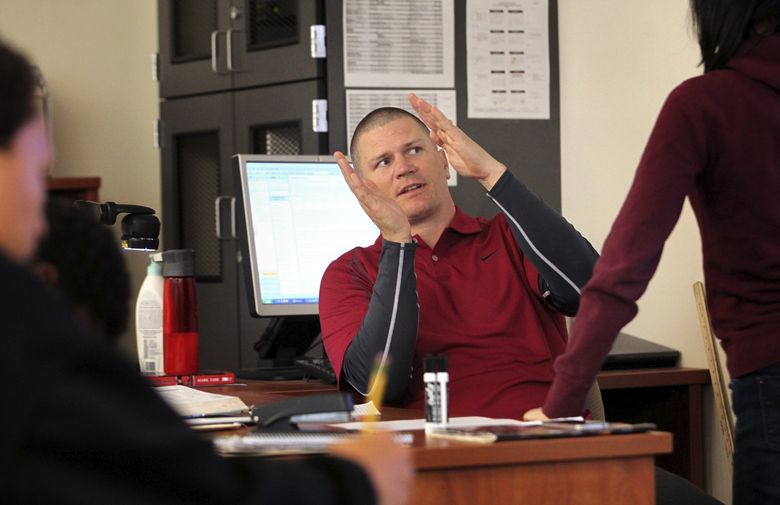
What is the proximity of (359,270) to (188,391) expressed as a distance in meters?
0.51

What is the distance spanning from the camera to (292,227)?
9.24 feet

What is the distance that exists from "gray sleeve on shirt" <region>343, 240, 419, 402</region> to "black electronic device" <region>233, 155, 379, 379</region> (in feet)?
1.94

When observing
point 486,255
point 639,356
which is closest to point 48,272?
point 486,255

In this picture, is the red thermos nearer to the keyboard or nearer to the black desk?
the keyboard

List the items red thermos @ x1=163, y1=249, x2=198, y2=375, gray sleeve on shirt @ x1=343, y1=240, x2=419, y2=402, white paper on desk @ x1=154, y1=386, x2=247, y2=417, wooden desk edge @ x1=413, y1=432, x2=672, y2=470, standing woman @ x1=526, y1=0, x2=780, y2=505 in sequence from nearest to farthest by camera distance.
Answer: wooden desk edge @ x1=413, y1=432, x2=672, y2=470, standing woman @ x1=526, y1=0, x2=780, y2=505, white paper on desk @ x1=154, y1=386, x2=247, y2=417, gray sleeve on shirt @ x1=343, y1=240, x2=419, y2=402, red thermos @ x1=163, y1=249, x2=198, y2=375

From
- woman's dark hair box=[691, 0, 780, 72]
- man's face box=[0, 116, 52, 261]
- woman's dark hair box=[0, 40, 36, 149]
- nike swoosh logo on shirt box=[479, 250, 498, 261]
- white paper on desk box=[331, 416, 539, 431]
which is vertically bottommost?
white paper on desk box=[331, 416, 539, 431]

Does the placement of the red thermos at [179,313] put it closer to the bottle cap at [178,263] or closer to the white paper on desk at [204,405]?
the bottle cap at [178,263]

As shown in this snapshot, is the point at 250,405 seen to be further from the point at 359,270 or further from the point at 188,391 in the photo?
the point at 359,270

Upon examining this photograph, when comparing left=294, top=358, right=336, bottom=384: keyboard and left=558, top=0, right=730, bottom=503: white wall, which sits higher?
left=558, top=0, right=730, bottom=503: white wall

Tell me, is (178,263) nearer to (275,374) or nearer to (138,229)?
(138,229)

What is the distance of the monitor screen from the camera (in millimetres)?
2766

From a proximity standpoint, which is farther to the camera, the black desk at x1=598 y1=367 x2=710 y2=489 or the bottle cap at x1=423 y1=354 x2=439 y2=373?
the black desk at x1=598 y1=367 x2=710 y2=489

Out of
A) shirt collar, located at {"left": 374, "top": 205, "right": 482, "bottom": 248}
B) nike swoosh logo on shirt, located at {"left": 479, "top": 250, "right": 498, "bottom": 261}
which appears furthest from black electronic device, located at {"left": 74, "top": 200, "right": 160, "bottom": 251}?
nike swoosh logo on shirt, located at {"left": 479, "top": 250, "right": 498, "bottom": 261}

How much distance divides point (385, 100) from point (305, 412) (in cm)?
260
